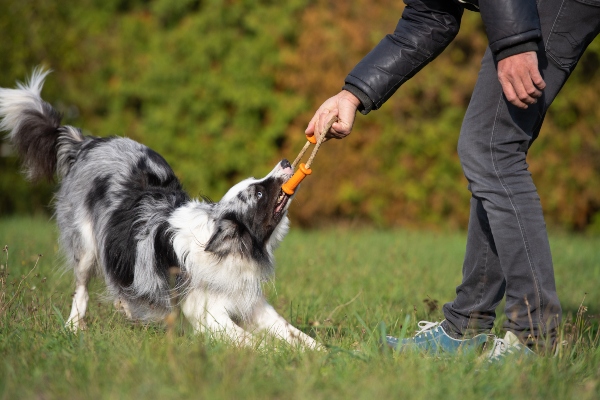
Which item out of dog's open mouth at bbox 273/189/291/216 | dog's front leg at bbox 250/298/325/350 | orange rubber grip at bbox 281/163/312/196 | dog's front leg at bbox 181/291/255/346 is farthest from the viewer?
dog's open mouth at bbox 273/189/291/216

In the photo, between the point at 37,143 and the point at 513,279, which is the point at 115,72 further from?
the point at 513,279

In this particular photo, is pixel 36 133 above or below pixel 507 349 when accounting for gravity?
above


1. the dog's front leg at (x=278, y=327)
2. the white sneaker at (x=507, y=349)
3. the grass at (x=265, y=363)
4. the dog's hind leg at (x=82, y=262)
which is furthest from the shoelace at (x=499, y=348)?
the dog's hind leg at (x=82, y=262)

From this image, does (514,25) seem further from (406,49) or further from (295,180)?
(295,180)

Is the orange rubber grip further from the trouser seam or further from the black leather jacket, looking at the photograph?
the trouser seam

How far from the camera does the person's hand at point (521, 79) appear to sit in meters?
2.80

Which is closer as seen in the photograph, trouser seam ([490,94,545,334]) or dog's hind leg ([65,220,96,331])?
trouser seam ([490,94,545,334])

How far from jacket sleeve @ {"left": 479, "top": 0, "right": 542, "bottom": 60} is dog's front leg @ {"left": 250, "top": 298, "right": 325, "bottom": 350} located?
158 centimetres

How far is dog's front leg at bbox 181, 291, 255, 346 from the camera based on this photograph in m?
3.51

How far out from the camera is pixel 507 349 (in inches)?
115

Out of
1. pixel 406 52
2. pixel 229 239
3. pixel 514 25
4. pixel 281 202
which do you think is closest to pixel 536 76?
pixel 514 25

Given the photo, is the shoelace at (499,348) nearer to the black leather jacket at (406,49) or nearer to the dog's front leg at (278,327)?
the dog's front leg at (278,327)

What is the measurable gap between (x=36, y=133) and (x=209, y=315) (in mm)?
2221

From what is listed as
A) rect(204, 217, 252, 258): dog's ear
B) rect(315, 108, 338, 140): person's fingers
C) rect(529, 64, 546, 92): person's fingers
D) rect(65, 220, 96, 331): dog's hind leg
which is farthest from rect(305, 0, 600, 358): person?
rect(65, 220, 96, 331): dog's hind leg
